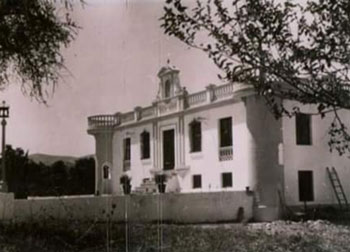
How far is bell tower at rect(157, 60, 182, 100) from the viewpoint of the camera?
5539 millimetres

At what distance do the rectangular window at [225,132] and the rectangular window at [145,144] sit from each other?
856 millimetres

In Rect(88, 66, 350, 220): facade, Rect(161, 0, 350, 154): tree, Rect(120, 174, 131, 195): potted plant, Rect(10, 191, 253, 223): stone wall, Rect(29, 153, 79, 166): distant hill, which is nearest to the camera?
Rect(161, 0, 350, 154): tree

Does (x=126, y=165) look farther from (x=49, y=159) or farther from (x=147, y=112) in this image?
(x=49, y=159)

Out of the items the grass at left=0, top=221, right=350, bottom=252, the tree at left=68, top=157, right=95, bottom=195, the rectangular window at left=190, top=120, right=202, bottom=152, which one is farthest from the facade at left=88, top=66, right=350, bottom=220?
the grass at left=0, top=221, right=350, bottom=252

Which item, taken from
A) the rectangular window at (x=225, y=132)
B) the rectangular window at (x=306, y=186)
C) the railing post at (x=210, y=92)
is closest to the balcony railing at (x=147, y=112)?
the railing post at (x=210, y=92)

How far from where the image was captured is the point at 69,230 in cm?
551

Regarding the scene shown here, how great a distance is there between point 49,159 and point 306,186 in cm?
288

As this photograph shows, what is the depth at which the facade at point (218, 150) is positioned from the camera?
6.14 meters

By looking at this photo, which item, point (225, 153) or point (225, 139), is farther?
point (225, 153)

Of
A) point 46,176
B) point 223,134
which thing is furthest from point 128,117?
point 223,134

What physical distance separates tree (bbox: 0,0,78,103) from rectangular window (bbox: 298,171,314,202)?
2969mm

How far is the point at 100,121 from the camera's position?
5496mm

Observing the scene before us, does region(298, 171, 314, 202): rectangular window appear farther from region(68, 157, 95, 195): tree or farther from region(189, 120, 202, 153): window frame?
region(68, 157, 95, 195): tree

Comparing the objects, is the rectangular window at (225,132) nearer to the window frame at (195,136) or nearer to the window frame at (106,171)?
the window frame at (195,136)
